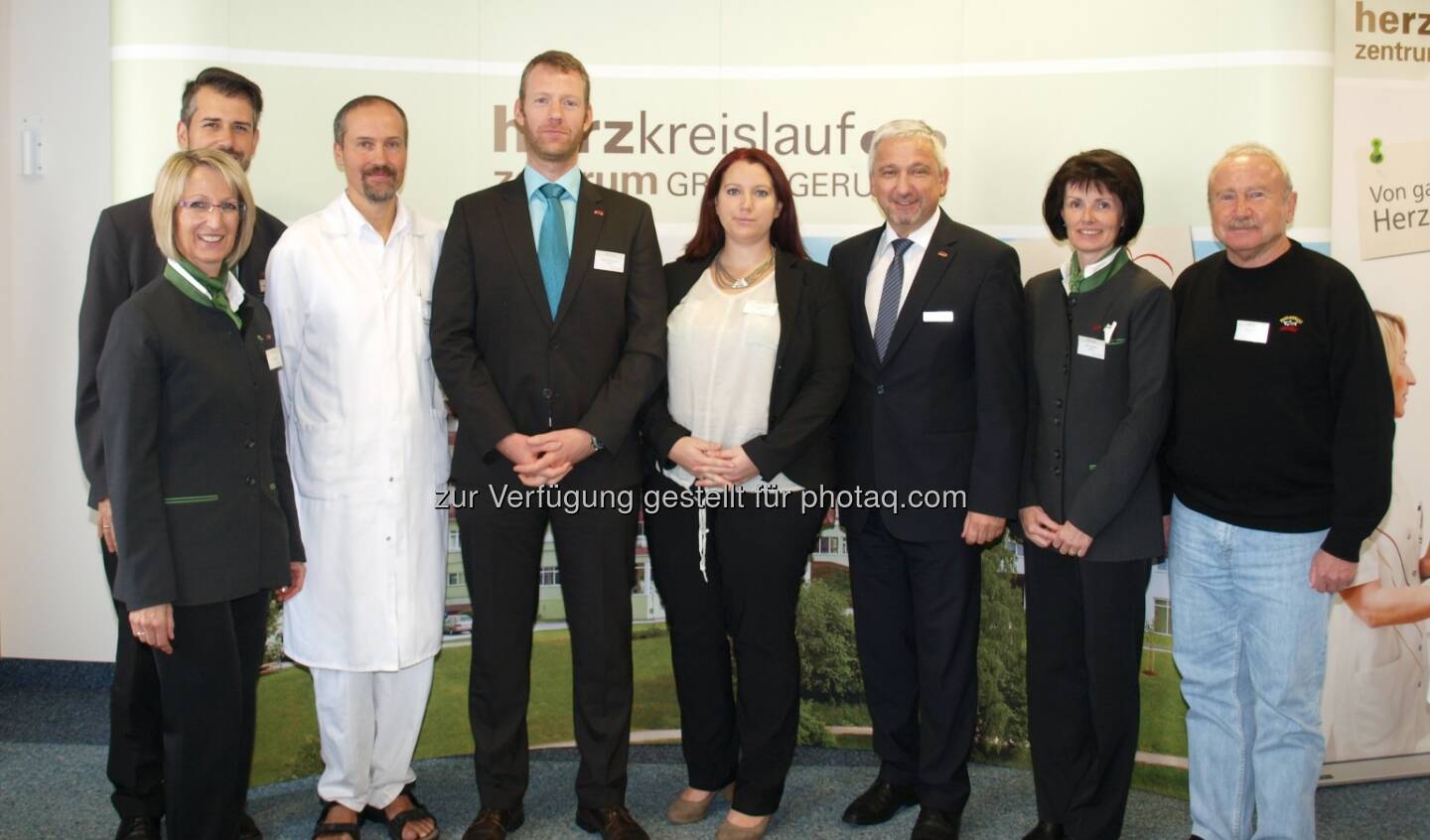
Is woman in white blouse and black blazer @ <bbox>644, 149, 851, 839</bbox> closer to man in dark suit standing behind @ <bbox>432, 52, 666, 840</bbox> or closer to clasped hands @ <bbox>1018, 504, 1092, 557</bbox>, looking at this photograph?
man in dark suit standing behind @ <bbox>432, 52, 666, 840</bbox>

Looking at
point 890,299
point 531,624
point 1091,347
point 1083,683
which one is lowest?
point 1083,683

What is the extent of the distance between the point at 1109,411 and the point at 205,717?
A: 2.36 metres

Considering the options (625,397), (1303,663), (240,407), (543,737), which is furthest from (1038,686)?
(240,407)

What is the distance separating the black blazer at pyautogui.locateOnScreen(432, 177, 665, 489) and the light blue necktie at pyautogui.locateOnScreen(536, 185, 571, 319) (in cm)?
4

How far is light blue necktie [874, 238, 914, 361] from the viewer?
3197mm

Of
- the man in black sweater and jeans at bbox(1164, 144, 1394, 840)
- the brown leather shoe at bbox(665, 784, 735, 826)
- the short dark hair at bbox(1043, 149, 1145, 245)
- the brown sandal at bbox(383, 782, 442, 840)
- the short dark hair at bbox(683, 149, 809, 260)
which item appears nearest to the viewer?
the man in black sweater and jeans at bbox(1164, 144, 1394, 840)

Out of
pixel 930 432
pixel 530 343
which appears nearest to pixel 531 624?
pixel 530 343

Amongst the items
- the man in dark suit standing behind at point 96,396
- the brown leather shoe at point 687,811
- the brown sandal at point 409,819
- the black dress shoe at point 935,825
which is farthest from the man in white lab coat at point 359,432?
the black dress shoe at point 935,825

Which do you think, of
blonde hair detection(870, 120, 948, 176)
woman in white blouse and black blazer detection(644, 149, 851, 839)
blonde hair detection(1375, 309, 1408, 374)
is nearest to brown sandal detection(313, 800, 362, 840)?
woman in white blouse and black blazer detection(644, 149, 851, 839)

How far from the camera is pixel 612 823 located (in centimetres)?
321

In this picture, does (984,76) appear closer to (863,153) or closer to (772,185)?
(863,153)

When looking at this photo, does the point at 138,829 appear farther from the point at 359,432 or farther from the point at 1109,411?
the point at 1109,411

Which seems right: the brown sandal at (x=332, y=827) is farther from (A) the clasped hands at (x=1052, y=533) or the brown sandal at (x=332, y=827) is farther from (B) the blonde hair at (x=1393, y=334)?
(B) the blonde hair at (x=1393, y=334)

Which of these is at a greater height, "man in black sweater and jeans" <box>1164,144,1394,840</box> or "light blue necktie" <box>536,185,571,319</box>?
"light blue necktie" <box>536,185,571,319</box>
